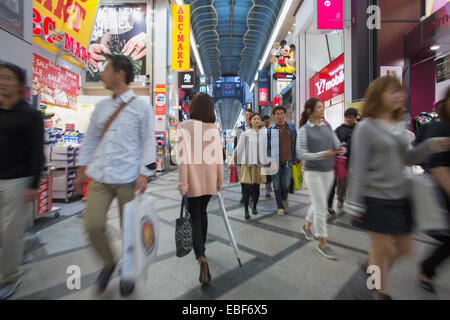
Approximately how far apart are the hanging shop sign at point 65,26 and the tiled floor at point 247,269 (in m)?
3.29

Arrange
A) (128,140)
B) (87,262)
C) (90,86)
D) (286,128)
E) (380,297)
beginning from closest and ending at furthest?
(380,297), (128,140), (87,262), (286,128), (90,86)

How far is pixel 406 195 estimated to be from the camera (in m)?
1.45

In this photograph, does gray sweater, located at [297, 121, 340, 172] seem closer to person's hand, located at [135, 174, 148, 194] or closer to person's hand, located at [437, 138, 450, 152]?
person's hand, located at [437, 138, 450, 152]

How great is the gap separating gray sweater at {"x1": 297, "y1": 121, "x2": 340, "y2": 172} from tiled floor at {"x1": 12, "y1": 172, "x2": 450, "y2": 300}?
0.98m

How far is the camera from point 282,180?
4188 mm

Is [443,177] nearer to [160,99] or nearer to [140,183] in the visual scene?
[140,183]

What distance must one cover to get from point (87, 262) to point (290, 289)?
6.65 ft

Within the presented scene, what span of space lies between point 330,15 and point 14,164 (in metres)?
8.13

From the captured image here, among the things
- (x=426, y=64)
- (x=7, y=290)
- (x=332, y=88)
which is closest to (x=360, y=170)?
(x=7, y=290)

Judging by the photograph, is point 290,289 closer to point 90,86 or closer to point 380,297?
point 380,297

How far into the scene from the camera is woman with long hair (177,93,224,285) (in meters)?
1.97

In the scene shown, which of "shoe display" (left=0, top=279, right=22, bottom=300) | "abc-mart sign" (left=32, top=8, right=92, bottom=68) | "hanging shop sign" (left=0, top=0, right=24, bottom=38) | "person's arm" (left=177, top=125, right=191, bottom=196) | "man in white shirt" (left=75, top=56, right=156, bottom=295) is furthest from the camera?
"abc-mart sign" (left=32, top=8, right=92, bottom=68)

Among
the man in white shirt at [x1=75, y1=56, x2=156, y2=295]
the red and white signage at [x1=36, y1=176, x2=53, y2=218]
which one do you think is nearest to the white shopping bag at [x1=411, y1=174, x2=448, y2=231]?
the man in white shirt at [x1=75, y1=56, x2=156, y2=295]
